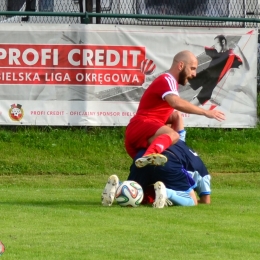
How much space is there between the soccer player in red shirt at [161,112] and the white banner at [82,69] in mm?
4612

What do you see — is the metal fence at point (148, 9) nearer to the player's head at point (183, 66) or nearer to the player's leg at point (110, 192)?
the player's head at point (183, 66)

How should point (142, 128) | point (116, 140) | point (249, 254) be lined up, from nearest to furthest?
point (249, 254) < point (142, 128) < point (116, 140)

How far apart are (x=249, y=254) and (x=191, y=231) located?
3.47 feet

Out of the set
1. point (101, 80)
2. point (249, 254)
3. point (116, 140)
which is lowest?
point (249, 254)

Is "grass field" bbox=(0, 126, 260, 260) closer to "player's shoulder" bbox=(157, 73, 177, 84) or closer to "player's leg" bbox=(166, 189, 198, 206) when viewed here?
"player's leg" bbox=(166, 189, 198, 206)

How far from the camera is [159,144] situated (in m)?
8.71

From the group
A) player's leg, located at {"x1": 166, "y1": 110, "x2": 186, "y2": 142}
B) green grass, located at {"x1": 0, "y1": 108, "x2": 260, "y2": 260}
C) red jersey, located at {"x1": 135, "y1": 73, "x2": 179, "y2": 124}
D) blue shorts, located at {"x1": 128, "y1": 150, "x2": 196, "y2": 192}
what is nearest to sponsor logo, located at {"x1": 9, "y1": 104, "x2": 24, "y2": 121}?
green grass, located at {"x1": 0, "y1": 108, "x2": 260, "y2": 260}

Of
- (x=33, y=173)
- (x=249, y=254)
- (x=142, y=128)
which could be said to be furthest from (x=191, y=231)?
(x=33, y=173)

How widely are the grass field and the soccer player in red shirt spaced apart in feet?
2.35

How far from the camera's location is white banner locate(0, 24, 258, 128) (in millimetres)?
13914

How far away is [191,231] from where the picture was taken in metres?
6.88

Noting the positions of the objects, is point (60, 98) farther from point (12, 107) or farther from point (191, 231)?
point (191, 231)

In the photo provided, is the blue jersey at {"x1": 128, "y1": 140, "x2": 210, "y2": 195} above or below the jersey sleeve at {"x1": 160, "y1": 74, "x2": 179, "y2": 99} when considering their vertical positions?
below

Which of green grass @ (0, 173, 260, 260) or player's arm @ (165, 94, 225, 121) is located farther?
player's arm @ (165, 94, 225, 121)
